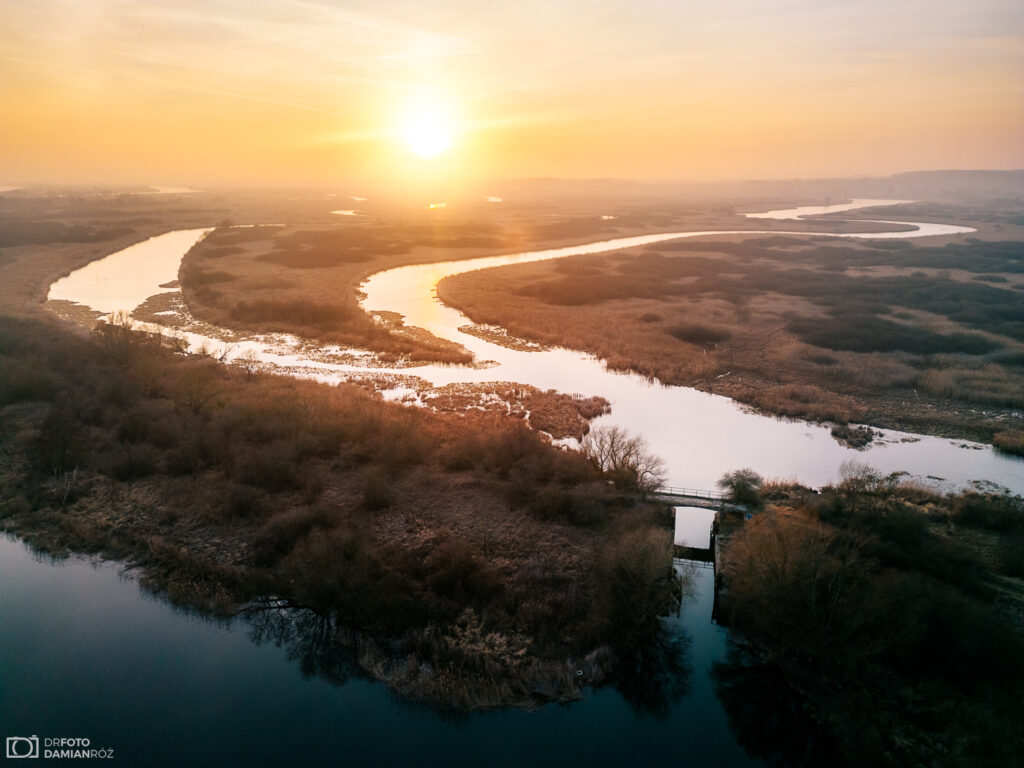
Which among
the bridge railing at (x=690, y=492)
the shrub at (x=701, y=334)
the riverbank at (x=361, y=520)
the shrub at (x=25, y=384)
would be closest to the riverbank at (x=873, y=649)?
the riverbank at (x=361, y=520)

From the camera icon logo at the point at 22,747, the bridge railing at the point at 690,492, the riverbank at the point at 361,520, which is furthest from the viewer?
the bridge railing at the point at 690,492

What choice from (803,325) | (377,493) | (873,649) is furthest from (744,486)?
(803,325)

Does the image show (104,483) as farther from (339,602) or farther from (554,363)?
(554,363)

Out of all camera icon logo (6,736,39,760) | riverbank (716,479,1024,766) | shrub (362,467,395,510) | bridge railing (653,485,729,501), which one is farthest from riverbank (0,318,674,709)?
camera icon logo (6,736,39,760)

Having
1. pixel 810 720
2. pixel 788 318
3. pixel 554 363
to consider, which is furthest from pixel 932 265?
pixel 810 720

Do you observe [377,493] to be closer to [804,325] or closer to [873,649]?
[873,649]

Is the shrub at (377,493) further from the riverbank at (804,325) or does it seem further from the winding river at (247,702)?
the riverbank at (804,325)

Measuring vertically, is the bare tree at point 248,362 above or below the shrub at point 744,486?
above
